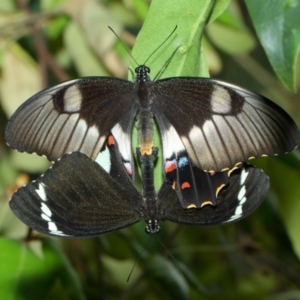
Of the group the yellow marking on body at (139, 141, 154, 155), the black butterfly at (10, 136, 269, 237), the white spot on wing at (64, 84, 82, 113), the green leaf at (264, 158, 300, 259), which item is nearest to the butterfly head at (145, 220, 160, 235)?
the black butterfly at (10, 136, 269, 237)

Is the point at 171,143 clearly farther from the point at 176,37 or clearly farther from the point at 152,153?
the point at 176,37

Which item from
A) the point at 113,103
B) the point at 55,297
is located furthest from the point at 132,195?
the point at 55,297

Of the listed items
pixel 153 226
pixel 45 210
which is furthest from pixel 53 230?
pixel 153 226

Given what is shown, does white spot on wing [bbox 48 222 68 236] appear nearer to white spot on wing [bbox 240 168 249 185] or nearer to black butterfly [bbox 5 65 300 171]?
black butterfly [bbox 5 65 300 171]

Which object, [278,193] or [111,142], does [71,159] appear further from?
[278,193]

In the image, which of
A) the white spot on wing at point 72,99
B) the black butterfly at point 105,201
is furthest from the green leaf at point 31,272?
the white spot on wing at point 72,99
